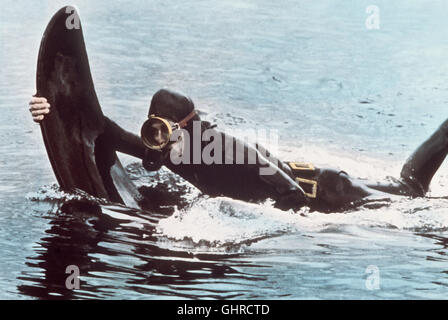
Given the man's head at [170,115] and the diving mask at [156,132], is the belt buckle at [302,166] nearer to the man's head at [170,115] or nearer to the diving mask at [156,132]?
the man's head at [170,115]

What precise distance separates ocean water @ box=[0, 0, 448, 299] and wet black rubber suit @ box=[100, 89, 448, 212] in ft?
0.38

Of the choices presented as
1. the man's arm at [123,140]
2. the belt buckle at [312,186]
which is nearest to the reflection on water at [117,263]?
the man's arm at [123,140]

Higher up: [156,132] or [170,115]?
[170,115]

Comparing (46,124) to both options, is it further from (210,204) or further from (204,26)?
(204,26)

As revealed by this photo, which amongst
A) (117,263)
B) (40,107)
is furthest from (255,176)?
(40,107)

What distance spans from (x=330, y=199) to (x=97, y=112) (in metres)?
A: 1.73

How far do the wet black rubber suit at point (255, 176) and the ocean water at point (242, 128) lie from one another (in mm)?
117

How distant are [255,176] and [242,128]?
12.6 ft

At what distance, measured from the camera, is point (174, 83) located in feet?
32.1

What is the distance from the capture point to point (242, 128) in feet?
30.0

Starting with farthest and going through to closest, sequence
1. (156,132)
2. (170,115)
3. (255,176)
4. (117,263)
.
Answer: (255,176) → (170,115) → (156,132) → (117,263)

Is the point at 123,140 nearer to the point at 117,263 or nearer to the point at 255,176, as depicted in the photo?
the point at 255,176

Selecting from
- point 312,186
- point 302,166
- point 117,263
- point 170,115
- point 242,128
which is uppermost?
point 242,128
